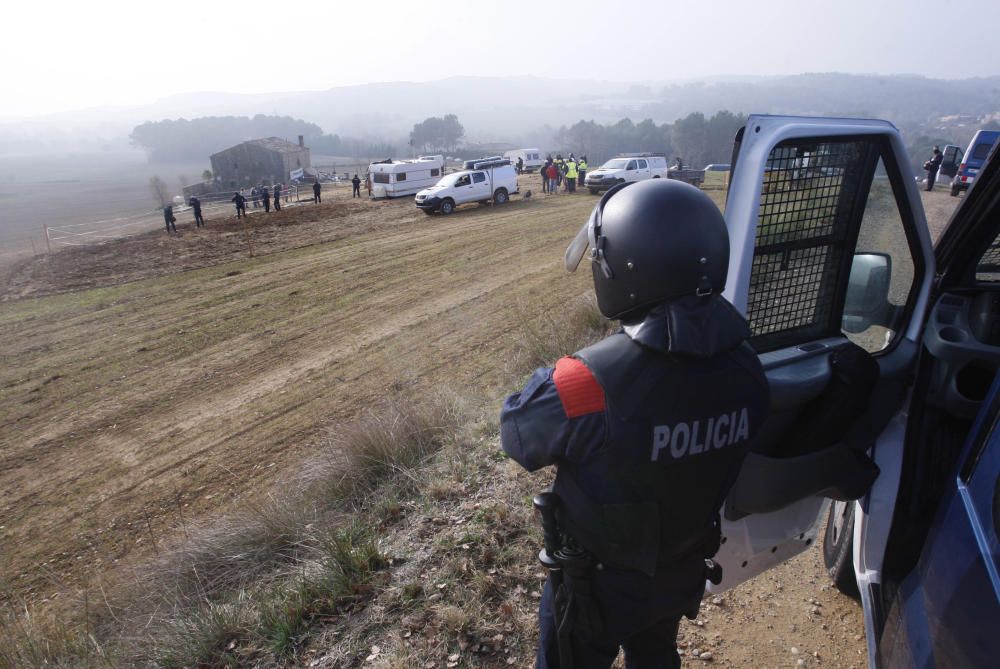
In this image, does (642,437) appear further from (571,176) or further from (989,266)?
(571,176)

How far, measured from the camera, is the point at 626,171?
27750 millimetres

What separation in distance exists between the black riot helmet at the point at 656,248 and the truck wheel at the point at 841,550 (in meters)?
1.95

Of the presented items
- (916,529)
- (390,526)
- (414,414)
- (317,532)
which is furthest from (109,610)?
(916,529)

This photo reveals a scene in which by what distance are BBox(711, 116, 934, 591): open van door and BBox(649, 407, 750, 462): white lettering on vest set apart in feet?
1.50

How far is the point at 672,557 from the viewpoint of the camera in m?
1.87

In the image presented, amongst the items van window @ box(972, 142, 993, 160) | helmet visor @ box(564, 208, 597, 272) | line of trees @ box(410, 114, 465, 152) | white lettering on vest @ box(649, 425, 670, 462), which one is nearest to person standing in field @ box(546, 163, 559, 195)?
van window @ box(972, 142, 993, 160)

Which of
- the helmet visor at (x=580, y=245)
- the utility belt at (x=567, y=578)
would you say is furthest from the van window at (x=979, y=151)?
the utility belt at (x=567, y=578)

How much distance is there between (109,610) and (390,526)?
73.3 inches

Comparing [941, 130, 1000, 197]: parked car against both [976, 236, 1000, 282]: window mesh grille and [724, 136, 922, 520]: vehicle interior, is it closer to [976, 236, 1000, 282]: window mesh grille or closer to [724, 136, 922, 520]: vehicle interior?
[976, 236, 1000, 282]: window mesh grille

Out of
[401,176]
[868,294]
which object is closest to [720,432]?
[868,294]

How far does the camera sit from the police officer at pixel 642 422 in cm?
162

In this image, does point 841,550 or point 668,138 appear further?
point 668,138

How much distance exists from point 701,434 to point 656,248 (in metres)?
0.53

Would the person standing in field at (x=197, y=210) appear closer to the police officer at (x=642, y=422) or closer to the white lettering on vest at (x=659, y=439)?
the police officer at (x=642, y=422)
